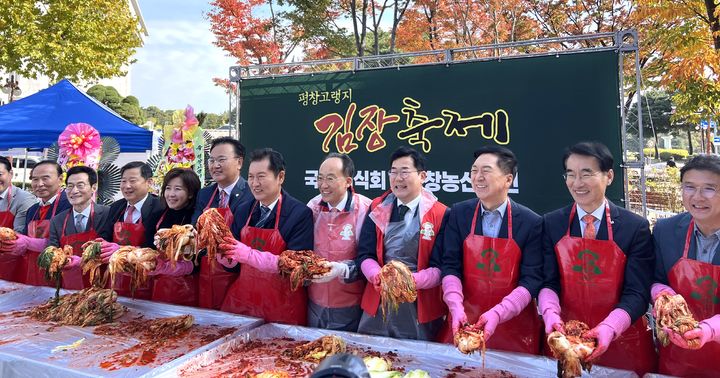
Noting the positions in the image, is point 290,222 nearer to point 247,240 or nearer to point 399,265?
point 247,240

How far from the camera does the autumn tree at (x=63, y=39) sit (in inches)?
447

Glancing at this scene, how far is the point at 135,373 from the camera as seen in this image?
196 centimetres

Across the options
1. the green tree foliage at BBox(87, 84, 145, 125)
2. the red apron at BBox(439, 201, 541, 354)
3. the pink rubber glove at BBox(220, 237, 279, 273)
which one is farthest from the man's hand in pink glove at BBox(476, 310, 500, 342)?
the green tree foliage at BBox(87, 84, 145, 125)

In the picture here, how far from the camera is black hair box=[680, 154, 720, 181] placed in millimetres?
1997

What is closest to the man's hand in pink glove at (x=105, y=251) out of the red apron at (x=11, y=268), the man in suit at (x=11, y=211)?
the man in suit at (x=11, y=211)

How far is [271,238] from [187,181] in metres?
0.98

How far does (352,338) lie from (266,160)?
3.93 feet

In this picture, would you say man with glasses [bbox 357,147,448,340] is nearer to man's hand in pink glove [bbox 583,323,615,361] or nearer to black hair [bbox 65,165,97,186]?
man's hand in pink glove [bbox 583,323,615,361]

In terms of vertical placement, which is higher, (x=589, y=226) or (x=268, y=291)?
(x=589, y=226)

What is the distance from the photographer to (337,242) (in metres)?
2.91

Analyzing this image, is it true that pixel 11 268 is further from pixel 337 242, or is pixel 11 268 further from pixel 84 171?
pixel 337 242

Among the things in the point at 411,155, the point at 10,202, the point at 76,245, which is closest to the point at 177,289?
the point at 76,245

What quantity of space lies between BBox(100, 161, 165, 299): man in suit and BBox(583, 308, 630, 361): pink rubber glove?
290 cm

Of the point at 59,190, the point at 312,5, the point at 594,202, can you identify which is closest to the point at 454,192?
the point at 594,202
